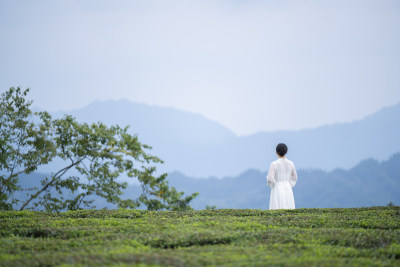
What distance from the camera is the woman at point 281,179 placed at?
7.65 metres

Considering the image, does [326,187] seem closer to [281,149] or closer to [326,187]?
[326,187]

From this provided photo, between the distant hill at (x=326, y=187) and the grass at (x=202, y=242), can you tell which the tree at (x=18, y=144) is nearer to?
the grass at (x=202, y=242)

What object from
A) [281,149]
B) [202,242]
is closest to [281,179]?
[281,149]

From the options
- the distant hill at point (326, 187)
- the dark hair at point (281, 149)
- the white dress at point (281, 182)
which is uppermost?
the distant hill at point (326, 187)

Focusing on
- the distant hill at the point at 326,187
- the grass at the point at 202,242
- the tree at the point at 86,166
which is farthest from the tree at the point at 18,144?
the distant hill at the point at 326,187

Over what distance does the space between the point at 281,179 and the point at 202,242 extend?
3909 mm

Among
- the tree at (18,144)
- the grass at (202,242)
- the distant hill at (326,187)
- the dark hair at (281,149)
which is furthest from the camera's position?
the distant hill at (326,187)

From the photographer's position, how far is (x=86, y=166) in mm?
11328

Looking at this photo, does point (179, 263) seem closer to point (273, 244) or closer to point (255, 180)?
point (273, 244)

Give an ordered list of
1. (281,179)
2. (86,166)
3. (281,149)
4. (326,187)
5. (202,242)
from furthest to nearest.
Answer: (326,187) → (86,166) → (281,179) → (281,149) → (202,242)

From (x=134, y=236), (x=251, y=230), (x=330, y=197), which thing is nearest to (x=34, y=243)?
(x=134, y=236)

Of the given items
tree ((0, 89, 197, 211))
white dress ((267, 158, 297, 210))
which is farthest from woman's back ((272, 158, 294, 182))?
tree ((0, 89, 197, 211))

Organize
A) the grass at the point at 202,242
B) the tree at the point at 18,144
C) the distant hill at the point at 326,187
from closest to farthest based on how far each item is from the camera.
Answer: the grass at the point at 202,242, the tree at the point at 18,144, the distant hill at the point at 326,187

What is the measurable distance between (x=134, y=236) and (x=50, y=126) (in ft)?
25.1
